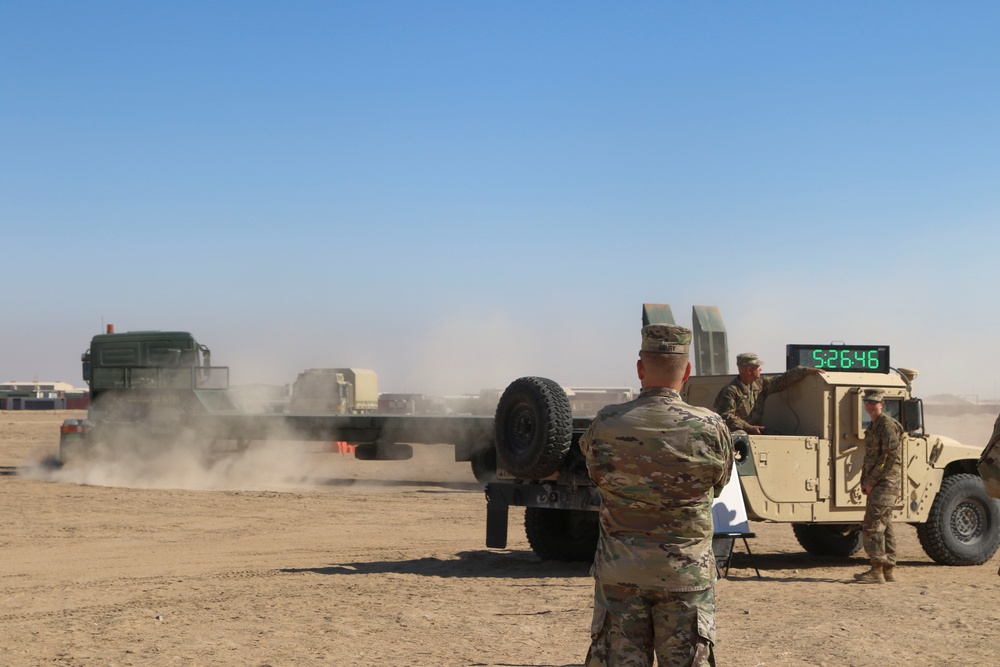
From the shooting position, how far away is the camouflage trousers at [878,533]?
1008 cm

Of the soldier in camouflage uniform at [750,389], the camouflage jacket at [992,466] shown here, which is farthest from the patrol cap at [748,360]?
the camouflage jacket at [992,466]

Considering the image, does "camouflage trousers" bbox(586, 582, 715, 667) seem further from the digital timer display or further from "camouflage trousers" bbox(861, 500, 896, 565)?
the digital timer display

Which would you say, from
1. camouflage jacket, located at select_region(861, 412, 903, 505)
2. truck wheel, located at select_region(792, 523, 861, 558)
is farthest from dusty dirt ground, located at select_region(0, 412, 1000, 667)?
camouflage jacket, located at select_region(861, 412, 903, 505)

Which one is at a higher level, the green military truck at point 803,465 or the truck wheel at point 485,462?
the green military truck at point 803,465

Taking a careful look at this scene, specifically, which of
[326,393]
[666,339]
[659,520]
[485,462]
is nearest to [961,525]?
[659,520]

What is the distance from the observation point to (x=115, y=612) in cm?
835

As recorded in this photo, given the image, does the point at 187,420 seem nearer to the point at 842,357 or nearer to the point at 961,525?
the point at 842,357

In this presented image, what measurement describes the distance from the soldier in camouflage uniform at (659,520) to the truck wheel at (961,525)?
797cm

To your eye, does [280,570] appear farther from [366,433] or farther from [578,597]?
[366,433]

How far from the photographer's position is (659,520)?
4.27 m

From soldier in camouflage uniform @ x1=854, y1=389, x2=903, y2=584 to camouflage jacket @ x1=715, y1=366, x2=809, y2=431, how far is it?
915mm

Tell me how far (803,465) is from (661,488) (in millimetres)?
6718

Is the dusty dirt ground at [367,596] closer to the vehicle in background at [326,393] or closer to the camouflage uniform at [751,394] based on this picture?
the camouflage uniform at [751,394]

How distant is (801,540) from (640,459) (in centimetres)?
902
